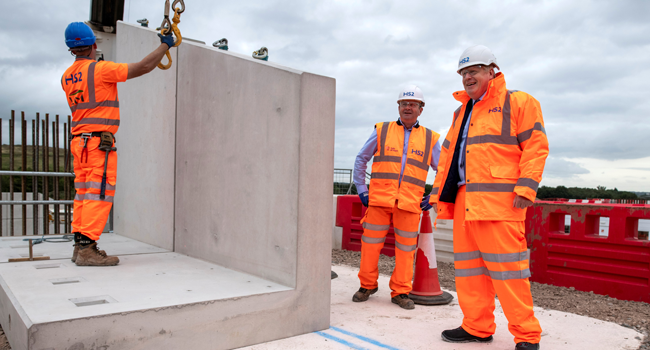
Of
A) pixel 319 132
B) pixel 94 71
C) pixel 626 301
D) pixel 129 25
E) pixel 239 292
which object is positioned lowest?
pixel 626 301

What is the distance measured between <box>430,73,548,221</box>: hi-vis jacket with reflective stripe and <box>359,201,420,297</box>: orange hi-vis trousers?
134 centimetres

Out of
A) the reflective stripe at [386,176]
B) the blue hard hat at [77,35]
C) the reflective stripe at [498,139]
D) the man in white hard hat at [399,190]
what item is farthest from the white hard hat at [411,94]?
the blue hard hat at [77,35]

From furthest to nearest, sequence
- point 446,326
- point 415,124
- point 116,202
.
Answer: point 116,202, point 415,124, point 446,326

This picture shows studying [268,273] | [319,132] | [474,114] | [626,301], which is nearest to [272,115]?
[319,132]

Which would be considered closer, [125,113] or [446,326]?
[446,326]

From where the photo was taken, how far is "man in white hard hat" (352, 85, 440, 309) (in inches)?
177

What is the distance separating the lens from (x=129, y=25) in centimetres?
595

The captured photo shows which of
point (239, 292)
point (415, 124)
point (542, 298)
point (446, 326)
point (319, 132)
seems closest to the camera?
point (239, 292)

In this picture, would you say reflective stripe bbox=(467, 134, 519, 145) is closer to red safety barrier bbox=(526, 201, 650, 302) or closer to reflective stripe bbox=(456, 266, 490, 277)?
reflective stripe bbox=(456, 266, 490, 277)

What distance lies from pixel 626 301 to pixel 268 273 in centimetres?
409

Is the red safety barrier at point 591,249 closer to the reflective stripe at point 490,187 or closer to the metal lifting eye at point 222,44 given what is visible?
the reflective stripe at point 490,187

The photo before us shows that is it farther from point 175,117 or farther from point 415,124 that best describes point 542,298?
point 175,117

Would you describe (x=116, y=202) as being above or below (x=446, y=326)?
above

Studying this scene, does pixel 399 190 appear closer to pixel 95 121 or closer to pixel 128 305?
pixel 128 305
